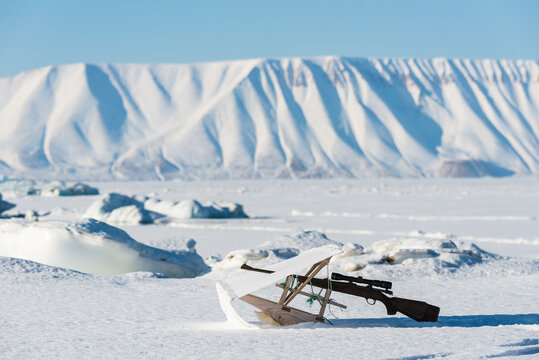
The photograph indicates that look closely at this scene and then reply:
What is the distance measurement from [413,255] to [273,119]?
314 feet

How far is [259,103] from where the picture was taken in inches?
4163

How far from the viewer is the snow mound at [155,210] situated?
64.1ft

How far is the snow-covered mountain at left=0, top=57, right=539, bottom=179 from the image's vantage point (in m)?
95.2

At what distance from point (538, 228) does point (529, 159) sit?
3871 inches

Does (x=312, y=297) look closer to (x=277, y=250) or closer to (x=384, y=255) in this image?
(x=384, y=255)

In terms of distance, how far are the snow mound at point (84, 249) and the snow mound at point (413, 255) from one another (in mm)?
2122

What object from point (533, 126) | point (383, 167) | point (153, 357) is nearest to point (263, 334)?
point (153, 357)

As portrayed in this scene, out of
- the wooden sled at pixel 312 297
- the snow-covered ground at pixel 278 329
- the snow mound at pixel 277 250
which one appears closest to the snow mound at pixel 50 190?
the snow-covered ground at pixel 278 329

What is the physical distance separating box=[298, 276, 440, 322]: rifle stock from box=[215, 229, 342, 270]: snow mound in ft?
8.08

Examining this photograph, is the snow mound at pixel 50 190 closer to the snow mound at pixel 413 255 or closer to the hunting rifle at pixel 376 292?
the snow mound at pixel 413 255

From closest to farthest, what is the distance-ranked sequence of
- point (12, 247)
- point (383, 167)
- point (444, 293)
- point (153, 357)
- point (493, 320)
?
point (153, 357)
point (493, 320)
point (444, 293)
point (12, 247)
point (383, 167)

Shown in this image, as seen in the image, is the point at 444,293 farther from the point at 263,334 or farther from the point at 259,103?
the point at 259,103

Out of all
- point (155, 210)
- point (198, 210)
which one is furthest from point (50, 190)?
point (198, 210)

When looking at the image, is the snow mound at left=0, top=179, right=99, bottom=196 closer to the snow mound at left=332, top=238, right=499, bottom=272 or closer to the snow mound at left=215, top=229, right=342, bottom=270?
the snow mound at left=215, top=229, right=342, bottom=270
